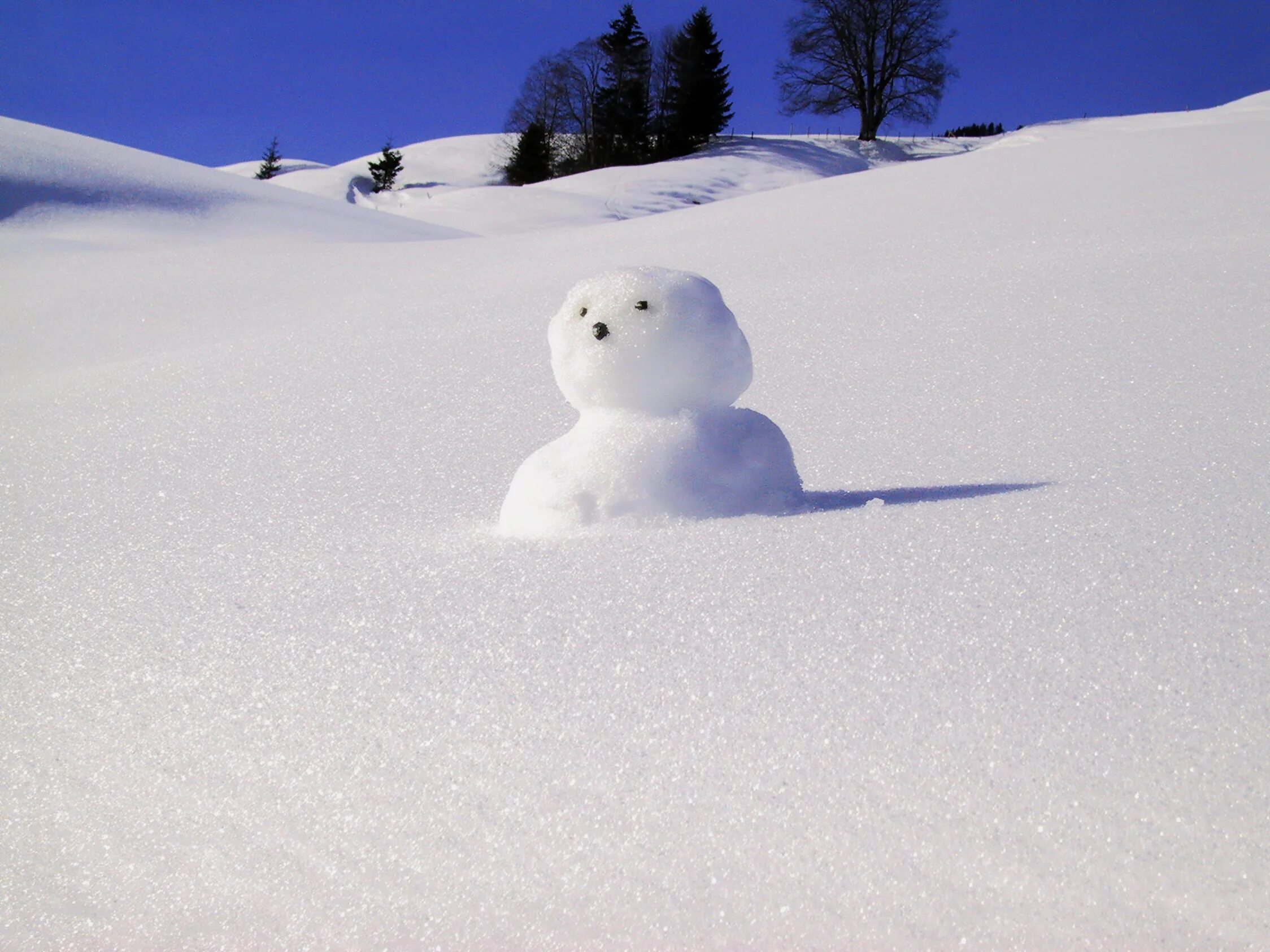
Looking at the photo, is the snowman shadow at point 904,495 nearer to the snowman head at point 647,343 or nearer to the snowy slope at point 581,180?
the snowman head at point 647,343

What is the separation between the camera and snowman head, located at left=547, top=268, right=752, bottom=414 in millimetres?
2045

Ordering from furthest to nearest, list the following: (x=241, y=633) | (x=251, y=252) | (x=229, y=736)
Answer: (x=251, y=252) → (x=241, y=633) → (x=229, y=736)

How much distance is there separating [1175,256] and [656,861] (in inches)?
163

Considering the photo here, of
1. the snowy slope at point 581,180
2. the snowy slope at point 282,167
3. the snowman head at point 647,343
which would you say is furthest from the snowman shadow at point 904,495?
the snowy slope at point 282,167

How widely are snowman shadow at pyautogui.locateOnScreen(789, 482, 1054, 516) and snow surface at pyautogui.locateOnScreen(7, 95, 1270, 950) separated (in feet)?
0.09

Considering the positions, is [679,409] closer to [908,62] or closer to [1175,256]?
[1175,256]

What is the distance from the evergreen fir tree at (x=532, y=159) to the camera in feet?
73.3

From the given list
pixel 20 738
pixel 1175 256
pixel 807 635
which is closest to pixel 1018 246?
pixel 1175 256

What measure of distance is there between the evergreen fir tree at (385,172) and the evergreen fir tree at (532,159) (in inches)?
106

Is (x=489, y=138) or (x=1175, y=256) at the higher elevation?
(x=489, y=138)

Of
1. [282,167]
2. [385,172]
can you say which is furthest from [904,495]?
[282,167]

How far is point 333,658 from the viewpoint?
153 centimetres

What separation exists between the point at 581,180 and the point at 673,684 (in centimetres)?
1772

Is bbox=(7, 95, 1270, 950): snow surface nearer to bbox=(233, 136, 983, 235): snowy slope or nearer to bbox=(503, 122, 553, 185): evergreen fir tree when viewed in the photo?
bbox=(233, 136, 983, 235): snowy slope
